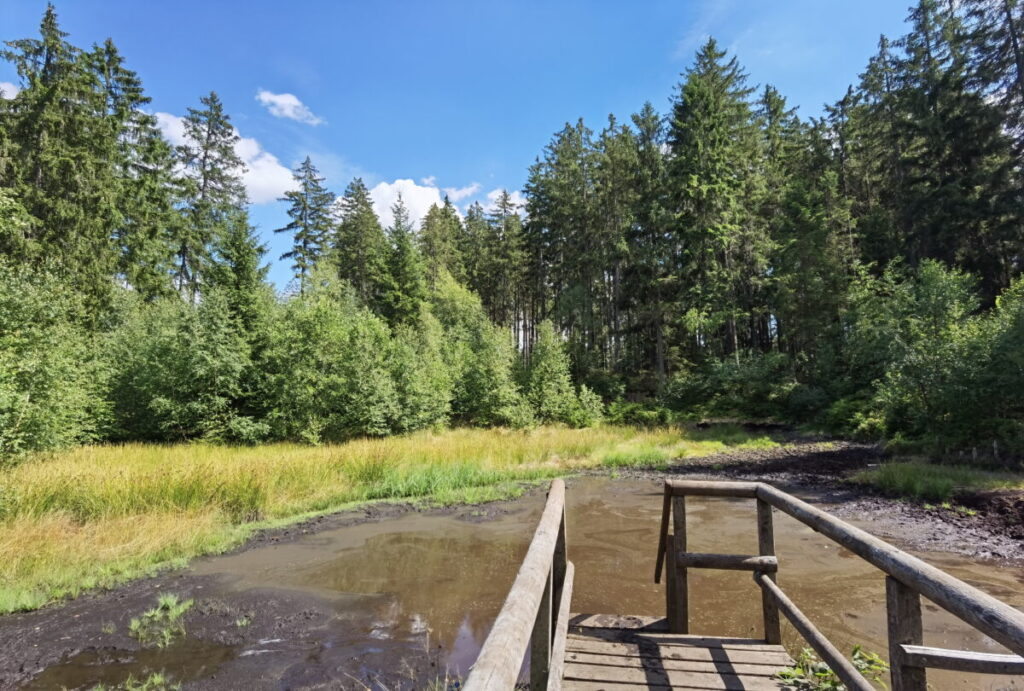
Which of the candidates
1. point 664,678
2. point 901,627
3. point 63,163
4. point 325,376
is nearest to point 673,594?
point 664,678

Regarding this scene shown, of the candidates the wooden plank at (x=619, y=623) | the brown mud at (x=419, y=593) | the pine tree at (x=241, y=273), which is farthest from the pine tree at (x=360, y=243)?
the wooden plank at (x=619, y=623)

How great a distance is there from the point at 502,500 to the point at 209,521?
6.05m

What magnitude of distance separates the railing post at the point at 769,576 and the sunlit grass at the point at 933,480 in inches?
391

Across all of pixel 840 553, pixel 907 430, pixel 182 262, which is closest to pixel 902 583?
pixel 840 553

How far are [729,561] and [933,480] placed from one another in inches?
425

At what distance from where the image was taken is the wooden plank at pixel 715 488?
408 cm

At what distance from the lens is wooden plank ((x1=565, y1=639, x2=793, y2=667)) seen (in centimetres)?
344

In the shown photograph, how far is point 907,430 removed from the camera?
17.3 meters

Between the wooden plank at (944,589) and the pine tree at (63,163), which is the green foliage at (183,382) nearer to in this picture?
the pine tree at (63,163)

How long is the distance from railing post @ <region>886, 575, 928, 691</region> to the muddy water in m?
3.18

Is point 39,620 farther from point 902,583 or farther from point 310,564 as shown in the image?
point 902,583

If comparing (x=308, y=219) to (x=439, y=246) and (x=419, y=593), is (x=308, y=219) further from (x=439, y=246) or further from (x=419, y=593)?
(x=419, y=593)

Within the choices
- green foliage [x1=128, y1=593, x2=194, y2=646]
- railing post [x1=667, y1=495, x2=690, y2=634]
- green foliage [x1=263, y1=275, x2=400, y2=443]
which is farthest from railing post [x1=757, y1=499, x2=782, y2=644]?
green foliage [x1=263, y1=275, x2=400, y2=443]

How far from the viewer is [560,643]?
109 inches
